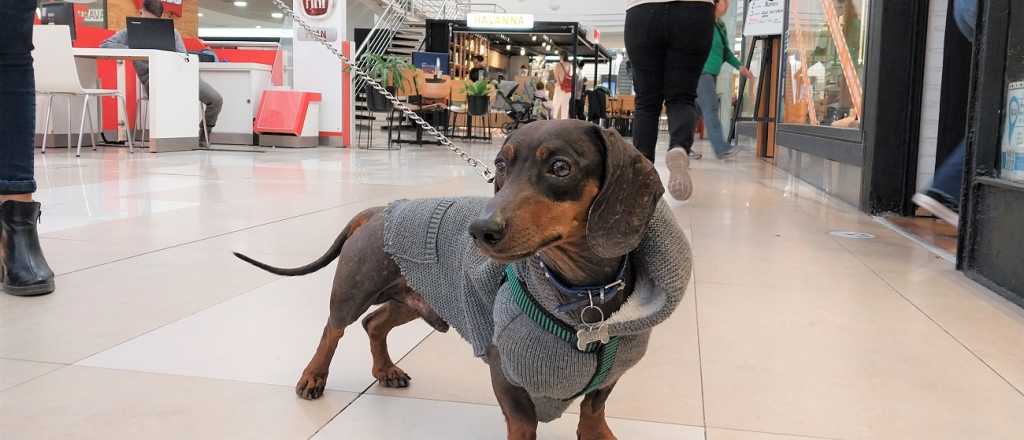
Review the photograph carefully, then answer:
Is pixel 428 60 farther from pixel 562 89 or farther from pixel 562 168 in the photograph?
pixel 562 168

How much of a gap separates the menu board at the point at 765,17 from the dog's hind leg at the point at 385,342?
6796 mm

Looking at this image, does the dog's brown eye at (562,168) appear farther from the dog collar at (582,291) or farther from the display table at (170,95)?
the display table at (170,95)

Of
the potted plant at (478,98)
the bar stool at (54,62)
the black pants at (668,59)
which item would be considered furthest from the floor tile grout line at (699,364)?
the potted plant at (478,98)

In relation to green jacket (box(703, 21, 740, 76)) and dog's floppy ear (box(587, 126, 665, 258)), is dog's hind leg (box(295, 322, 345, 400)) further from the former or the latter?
green jacket (box(703, 21, 740, 76))

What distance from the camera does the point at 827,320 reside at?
2121 mm

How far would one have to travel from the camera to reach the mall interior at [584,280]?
1.10 metres

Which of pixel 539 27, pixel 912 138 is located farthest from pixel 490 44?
pixel 912 138

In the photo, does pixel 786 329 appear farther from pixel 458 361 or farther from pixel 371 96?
pixel 371 96

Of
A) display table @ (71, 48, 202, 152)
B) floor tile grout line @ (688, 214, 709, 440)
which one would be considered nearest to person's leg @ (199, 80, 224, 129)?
display table @ (71, 48, 202, 152)

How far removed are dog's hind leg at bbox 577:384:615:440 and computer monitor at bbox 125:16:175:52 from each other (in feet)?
25.9

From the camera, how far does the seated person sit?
26.6 feet

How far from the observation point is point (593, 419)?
1288 millimetres

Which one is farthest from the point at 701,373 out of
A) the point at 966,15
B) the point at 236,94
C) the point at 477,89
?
the point at 477,89

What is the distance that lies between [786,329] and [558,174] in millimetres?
1221
